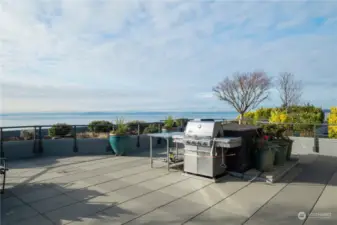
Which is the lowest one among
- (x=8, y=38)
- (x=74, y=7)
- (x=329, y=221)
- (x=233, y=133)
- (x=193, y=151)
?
(x=329, y=221)

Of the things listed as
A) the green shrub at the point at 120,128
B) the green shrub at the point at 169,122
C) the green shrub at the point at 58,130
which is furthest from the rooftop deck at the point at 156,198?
the green shrub at the point at 169,122

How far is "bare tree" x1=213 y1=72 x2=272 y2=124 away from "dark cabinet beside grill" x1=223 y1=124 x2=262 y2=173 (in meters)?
15.2

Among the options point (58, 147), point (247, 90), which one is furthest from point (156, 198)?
point (247, 90)

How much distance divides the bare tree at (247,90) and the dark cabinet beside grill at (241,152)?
1520 cm

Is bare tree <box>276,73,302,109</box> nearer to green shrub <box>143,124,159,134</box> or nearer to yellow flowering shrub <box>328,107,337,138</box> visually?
yellow flowering shrub <box>328,107,337,138</box>

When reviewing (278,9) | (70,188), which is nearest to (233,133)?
(70,188)

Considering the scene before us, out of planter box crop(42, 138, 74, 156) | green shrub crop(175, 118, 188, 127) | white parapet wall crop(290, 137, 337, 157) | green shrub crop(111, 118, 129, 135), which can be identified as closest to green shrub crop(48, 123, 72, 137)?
planter box crop(42, 138, 74, 156)

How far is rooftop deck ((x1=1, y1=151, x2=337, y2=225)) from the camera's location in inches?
109

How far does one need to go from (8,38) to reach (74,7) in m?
1.62

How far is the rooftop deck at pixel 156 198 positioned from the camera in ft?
9.10

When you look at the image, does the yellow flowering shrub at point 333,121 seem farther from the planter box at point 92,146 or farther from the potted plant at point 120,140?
the planter box at point 92,146

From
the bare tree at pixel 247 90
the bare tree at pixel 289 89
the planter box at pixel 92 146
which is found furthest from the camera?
the bare tree at pixel 247 90

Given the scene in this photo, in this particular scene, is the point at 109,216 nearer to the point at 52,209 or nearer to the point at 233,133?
the point at 52,209

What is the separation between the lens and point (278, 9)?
19.6 feet
